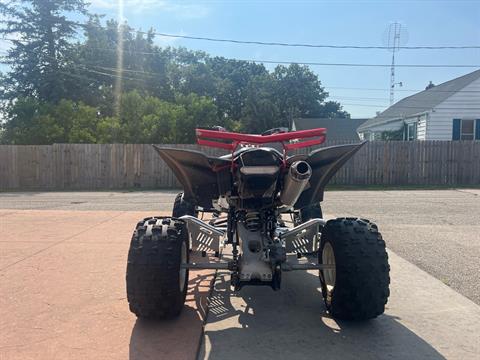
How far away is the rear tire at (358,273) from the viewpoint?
148 inches

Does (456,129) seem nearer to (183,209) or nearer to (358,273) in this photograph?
(183,209)

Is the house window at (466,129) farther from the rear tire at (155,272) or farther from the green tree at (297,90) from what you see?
the green tree at (297,90)

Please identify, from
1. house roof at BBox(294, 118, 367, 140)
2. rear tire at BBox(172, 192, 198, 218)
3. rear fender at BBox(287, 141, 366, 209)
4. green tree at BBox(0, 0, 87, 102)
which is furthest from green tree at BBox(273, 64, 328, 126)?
rear fender at BBox(287, 141, 366, 209)

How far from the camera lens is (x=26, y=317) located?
13.7 feet

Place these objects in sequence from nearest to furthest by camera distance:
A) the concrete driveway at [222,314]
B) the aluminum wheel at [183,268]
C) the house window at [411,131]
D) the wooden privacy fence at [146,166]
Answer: the concrete driveway at [222,314]
the aluminum wheel at [183,268]
the wooden privacy fence at [146,166]
the house window at [411,131]

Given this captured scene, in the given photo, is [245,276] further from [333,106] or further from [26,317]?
[333,106]

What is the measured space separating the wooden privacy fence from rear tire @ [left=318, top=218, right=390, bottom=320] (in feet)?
53.9

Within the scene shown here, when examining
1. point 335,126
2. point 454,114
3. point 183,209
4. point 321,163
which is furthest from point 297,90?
point 321,163

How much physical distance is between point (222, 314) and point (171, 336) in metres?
0.72

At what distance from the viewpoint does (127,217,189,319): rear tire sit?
372 cm

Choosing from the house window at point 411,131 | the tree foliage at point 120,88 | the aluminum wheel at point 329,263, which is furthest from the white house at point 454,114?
the aluminum wheel at point 329,263

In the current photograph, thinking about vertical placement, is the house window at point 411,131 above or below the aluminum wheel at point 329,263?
above

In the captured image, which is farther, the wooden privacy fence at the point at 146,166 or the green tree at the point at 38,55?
the green tree at the point at 38,55

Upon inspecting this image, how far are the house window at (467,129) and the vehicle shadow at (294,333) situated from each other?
73.8ft
